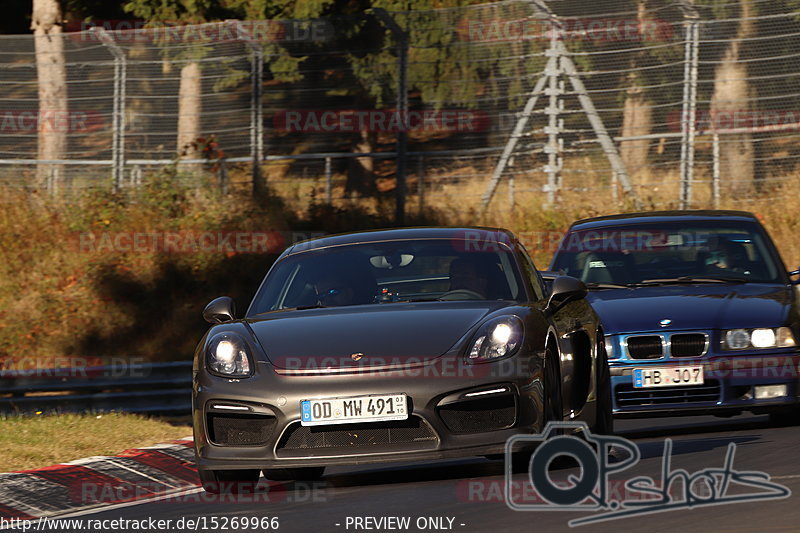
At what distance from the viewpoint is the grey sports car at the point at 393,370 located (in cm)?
773

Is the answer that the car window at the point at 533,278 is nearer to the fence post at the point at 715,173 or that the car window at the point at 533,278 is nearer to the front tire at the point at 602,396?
the front tire at the point at 602,396

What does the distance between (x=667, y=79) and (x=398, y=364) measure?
15.6 m

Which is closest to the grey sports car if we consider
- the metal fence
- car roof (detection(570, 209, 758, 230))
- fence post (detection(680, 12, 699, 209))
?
car roof (detection(570, 209, 758, 230))

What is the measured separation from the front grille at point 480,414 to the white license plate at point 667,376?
302 cm

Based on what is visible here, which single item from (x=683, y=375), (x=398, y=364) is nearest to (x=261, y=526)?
(x=398, y=364)

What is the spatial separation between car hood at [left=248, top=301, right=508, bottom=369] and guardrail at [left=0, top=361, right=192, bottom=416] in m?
7.81

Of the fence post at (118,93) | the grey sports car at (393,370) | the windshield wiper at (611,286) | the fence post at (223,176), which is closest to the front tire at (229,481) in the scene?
the grey sports car at (393,370)

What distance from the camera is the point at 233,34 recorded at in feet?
78.3

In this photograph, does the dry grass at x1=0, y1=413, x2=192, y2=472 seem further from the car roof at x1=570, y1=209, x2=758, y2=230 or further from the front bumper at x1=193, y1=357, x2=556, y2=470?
the car roof at x1=570, y1=209, x2=758, y2=230

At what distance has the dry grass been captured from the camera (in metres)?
10.8

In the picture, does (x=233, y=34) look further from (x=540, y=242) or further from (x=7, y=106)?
(x=540, y=242)

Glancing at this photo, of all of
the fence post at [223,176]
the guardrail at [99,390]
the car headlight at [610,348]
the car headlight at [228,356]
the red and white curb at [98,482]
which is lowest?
the guardrail at [99,390]

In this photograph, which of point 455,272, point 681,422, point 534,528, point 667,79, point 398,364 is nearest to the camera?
point 534,528

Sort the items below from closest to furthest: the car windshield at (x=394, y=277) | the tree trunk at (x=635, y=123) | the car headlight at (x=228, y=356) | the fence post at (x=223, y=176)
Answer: the car headlight at (x=228, y=356), the car windshield at (x=394, y=277), the tree trunk at (x=635, y=123), the fence post at (x=223, y=176)
